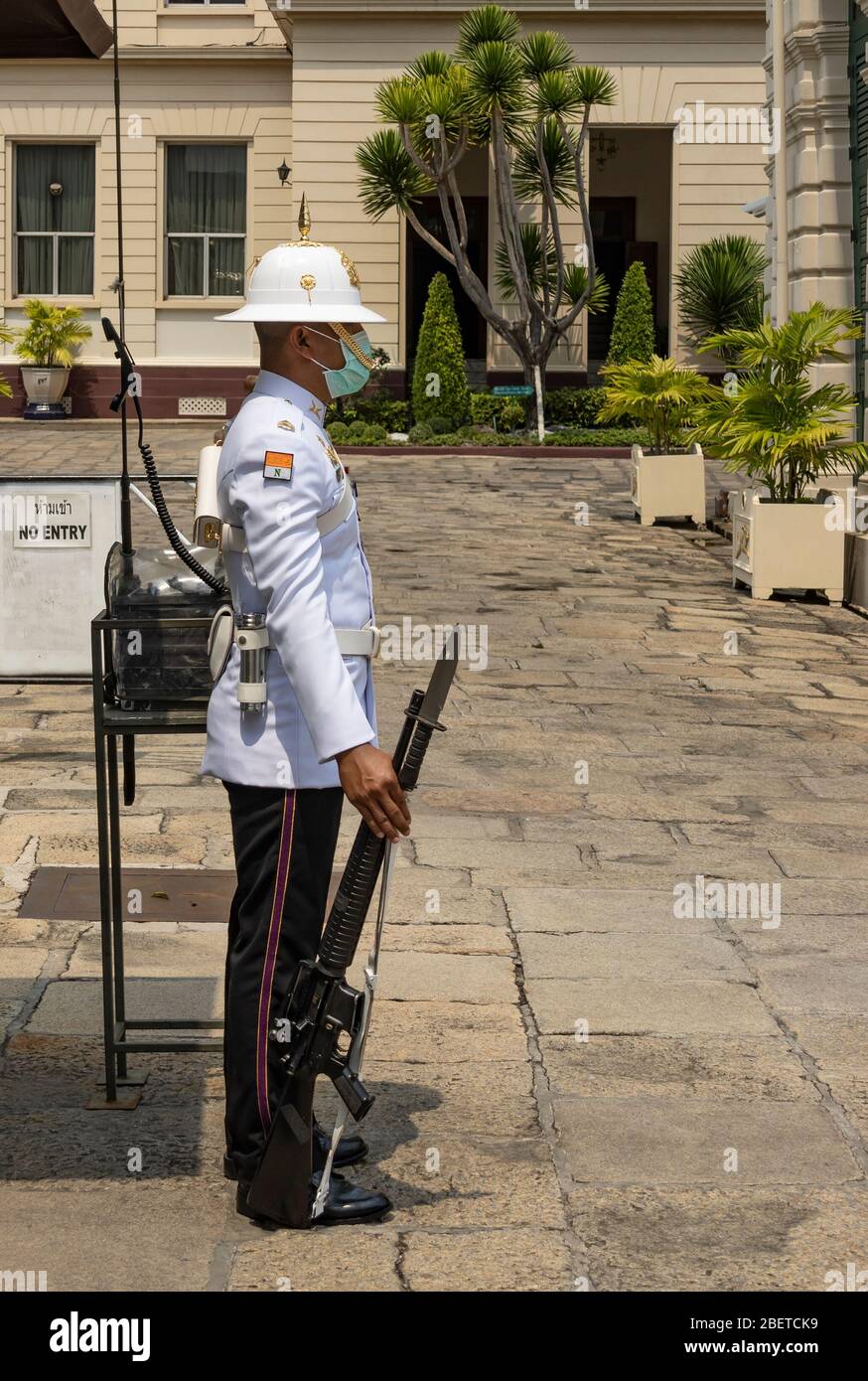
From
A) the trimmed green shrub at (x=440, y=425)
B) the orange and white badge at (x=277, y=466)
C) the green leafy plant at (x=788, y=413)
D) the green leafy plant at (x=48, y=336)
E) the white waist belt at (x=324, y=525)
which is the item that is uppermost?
the green leafy plant at (x=48, y=336)

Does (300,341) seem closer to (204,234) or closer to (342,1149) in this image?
(342,1149)

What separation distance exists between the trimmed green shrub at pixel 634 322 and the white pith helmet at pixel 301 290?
23317 mm

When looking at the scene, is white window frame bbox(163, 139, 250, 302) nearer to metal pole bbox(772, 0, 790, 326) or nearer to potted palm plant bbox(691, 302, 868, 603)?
metal pole bbox(772, 0, 790, 326)

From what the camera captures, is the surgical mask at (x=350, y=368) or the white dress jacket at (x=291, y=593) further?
the surgical mask at (x=350, y=368)

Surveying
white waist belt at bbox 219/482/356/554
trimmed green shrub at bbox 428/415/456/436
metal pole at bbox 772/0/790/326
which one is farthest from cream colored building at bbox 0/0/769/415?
white waist belt at bbox 219/482/356/554

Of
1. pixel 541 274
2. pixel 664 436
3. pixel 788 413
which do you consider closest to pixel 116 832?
pixel 788 413

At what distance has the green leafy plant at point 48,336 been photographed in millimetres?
27656

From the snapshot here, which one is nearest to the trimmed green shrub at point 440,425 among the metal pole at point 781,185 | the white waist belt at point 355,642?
the metal pole at point 781,185

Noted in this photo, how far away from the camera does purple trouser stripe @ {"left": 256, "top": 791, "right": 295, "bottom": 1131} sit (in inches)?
141

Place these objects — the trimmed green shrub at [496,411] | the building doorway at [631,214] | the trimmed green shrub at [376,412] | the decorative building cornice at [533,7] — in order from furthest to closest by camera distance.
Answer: the building doorway at [631,214], the decorative building cornice at [533,7], the trimmed green shrub at [496,411], the trimmed green shrub at [376,412]

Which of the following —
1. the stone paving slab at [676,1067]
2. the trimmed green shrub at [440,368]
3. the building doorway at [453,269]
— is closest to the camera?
the stone paving slab at [676,1067]

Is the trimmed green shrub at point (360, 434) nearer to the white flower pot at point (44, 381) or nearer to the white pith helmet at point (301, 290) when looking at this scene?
the white flower pot at point (44, 381)

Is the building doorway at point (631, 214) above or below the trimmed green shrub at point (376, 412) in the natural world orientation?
above

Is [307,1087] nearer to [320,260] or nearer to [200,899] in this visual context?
[320,260]
